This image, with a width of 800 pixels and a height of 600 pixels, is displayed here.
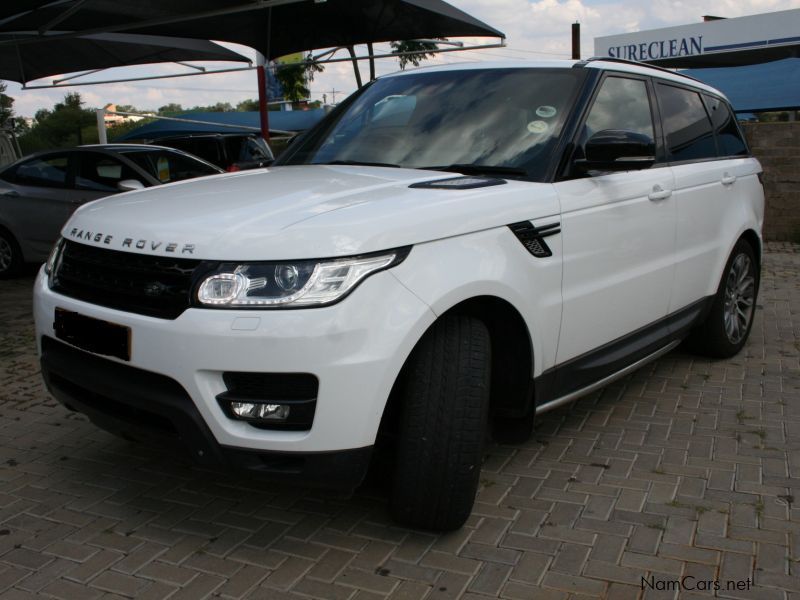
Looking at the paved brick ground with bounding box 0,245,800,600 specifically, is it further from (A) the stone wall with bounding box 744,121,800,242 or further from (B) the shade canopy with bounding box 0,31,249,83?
(B) the shade canopy with bounding box 0,31,249,83

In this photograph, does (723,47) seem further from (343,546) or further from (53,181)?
(343,546)

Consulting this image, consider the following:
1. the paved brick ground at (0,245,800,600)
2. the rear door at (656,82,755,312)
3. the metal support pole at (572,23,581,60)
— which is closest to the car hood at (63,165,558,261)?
the paved brick ground at (0,245,800,600)

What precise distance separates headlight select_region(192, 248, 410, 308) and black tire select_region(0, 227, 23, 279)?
7817 millimetres

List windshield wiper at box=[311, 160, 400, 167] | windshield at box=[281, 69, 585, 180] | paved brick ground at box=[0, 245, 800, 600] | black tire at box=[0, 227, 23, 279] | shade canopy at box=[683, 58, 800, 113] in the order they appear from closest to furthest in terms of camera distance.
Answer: paved brick ground at box=[0, 245, 800, 600]
windshield at box=[281, 69, 585, 180]
windshield wiper at box=[311, 160, 400, 167]
black tire at box=[0, 227, 23, 279]
shade canopy at box=[683, 58, 800, 113]

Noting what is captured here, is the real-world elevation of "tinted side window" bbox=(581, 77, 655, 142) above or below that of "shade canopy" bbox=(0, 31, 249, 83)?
below

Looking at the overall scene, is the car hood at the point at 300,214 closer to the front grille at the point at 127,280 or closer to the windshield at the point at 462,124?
the front grille at the point at 127,280

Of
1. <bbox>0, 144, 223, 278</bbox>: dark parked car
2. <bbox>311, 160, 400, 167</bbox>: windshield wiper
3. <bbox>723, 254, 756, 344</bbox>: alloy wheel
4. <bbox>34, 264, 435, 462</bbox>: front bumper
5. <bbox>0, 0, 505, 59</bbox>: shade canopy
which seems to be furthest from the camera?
<bbox>0, 0, 505, 59</bbox>: shade canopy

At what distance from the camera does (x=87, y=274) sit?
3.08 m

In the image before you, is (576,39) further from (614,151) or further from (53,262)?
(53,262)

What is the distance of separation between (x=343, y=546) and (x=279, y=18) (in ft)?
35.7

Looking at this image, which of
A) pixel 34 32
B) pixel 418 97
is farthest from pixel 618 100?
pixel 34 32

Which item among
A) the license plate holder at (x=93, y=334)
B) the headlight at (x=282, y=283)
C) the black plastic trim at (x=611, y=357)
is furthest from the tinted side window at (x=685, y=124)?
the license plate holder at (x=93, y=334)

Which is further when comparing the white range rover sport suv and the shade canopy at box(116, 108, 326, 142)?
the shade canopy at box(116, 108, 326, 142)

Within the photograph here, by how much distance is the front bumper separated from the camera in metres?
2.59
